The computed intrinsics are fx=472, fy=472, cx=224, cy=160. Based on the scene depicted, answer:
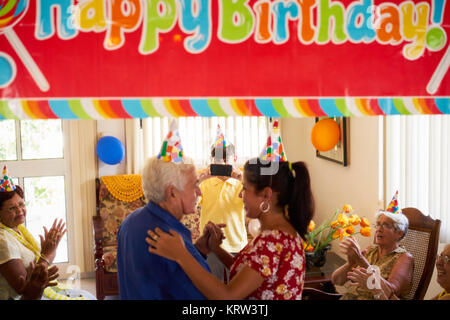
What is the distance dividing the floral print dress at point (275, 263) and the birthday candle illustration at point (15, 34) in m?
0.81

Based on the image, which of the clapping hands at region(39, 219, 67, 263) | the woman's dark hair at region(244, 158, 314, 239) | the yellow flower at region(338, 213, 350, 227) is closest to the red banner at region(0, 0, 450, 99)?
the woman's dark hair at region(244, 158, 314, 239)

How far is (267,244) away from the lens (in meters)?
1.52

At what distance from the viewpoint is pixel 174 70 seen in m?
1.45

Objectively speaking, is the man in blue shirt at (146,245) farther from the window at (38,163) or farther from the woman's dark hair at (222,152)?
the window at (38,163)

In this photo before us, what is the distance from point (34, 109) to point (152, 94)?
0.35 metres

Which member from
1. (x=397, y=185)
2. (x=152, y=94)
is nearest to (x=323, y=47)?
(x=152, y=94)

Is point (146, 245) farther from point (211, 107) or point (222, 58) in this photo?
point (222, 58)

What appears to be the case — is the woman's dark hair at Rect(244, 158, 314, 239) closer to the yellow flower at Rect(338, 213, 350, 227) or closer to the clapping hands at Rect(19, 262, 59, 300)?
the clapping hands at Rect(19, 262, 59, 300)

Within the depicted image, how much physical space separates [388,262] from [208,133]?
90.5 inches

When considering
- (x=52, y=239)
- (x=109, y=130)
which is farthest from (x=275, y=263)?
(x=109, y=130)

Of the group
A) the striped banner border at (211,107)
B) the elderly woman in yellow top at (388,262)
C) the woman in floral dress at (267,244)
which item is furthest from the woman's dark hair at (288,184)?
the elderly woman in yellow top at (388,262)

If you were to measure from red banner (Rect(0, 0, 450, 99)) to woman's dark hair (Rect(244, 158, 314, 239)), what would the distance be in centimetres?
26

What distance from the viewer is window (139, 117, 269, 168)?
4.00 m
